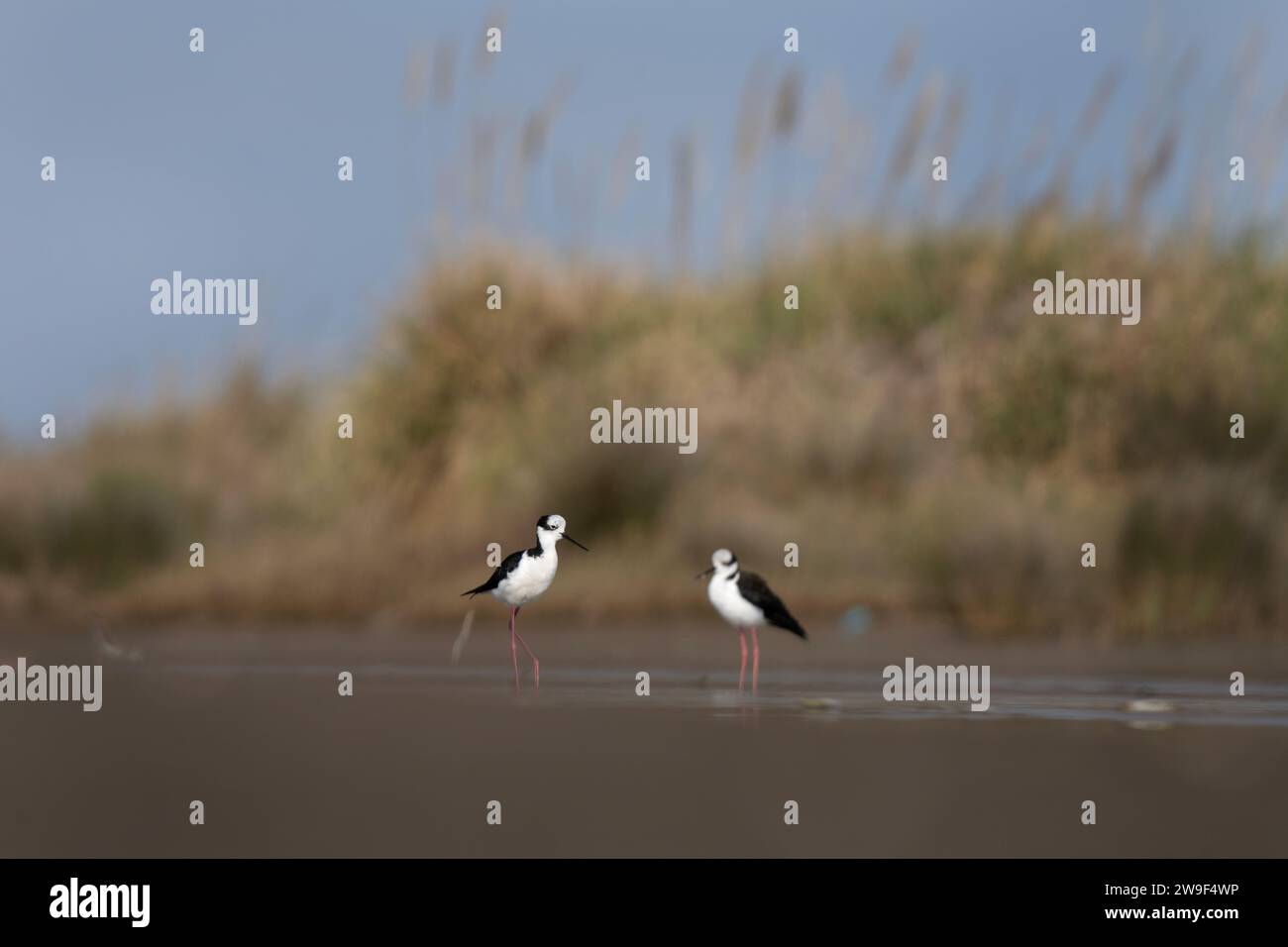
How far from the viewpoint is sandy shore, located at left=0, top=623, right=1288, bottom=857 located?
20.7ft

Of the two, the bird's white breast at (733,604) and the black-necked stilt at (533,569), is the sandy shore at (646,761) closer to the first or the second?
the bird's white breast at (733,604)

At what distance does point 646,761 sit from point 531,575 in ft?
6.49

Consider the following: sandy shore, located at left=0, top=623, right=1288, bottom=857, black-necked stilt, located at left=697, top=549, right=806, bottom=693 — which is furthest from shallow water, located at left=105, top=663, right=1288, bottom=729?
black-necked stilt, located at left=697, top=549, right=806, bottom=693

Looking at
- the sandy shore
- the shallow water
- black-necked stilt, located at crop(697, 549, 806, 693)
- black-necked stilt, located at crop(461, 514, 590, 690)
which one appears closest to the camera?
the sandy shore

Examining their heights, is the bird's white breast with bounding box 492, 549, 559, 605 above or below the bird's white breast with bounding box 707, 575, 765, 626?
above

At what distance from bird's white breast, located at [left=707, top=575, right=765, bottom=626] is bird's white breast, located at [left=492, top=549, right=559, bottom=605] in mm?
844

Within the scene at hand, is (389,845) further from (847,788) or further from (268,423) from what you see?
(268,423)

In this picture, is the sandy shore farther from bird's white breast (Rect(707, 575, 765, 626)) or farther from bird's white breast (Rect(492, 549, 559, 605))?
bird's white breast (Rect(492, 549, 559, 605))

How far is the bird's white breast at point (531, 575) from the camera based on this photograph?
934cm

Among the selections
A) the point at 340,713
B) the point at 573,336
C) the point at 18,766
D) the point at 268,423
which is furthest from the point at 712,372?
the point at 18,766

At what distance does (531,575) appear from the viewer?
30.7ft

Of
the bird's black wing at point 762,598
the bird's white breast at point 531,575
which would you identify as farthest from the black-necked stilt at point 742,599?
the bird's white breast at point 531,575

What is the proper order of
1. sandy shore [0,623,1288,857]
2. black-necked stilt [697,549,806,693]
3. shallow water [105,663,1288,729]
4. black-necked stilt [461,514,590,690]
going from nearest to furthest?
sandy shore [0,623,1288,857] < shallow water [105,663,1288,729] < black-necked stilt [461,514,590,690] < black-necked stilt [697,549,806,693]

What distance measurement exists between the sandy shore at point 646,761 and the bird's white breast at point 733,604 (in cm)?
38
